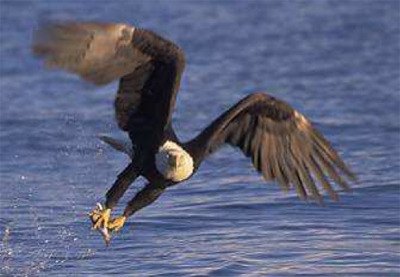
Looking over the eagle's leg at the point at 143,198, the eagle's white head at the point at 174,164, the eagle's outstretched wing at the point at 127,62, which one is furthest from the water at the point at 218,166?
the eagle's leg at the point at 143,198

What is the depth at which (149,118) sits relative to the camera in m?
8.07

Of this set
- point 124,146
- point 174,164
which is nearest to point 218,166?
point 124,146

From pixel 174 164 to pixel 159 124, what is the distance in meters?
0.36

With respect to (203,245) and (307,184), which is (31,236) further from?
(307,184)

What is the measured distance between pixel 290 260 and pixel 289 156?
0.76 metres

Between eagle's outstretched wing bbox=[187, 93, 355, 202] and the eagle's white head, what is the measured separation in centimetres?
31

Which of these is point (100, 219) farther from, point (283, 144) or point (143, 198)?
point (283, 144)

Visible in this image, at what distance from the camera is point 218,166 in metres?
11.7

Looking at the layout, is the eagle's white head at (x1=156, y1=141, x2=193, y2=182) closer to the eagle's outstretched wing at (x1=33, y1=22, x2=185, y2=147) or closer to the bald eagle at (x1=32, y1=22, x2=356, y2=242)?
the bald eagle at (x1=32, y1=22, x2=356, y2=242)

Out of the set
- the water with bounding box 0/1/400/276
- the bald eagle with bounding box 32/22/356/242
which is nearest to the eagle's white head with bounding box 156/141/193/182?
the bald eagle with bounding box 32/22/356/242

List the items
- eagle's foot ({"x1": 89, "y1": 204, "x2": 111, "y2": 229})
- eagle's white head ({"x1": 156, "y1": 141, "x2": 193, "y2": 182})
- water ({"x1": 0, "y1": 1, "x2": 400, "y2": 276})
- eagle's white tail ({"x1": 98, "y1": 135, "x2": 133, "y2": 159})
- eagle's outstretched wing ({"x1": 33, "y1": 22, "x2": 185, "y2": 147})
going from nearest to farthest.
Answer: eagle's outstretched wing ({"x1": 33, "y1": 22, "x2": 185, "y2": 147}) < eagle's white head ({"x1": 156, "y1": 141, "x2": 193, "y2": 182}) < eagle's foot ({"x1": 89, "y1": 204, "x2": 111, "y2": 229}) < eagle's white tail ({"x1": 98, "y1": 135, "x2": 133, "y2": 159}) < water ({"x1": 0, "y1": 1, "x2": 400, "y2": 276})

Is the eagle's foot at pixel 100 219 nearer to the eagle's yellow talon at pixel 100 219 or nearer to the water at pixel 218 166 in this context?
the eagle's yellow talon at pixel 100 219

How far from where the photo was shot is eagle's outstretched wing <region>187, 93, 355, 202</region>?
27.0 ft

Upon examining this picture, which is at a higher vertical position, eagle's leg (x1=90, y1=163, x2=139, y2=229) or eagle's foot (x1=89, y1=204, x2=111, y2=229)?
eagle's leg (x1=90, y1=163, x2=139, y2=229)
